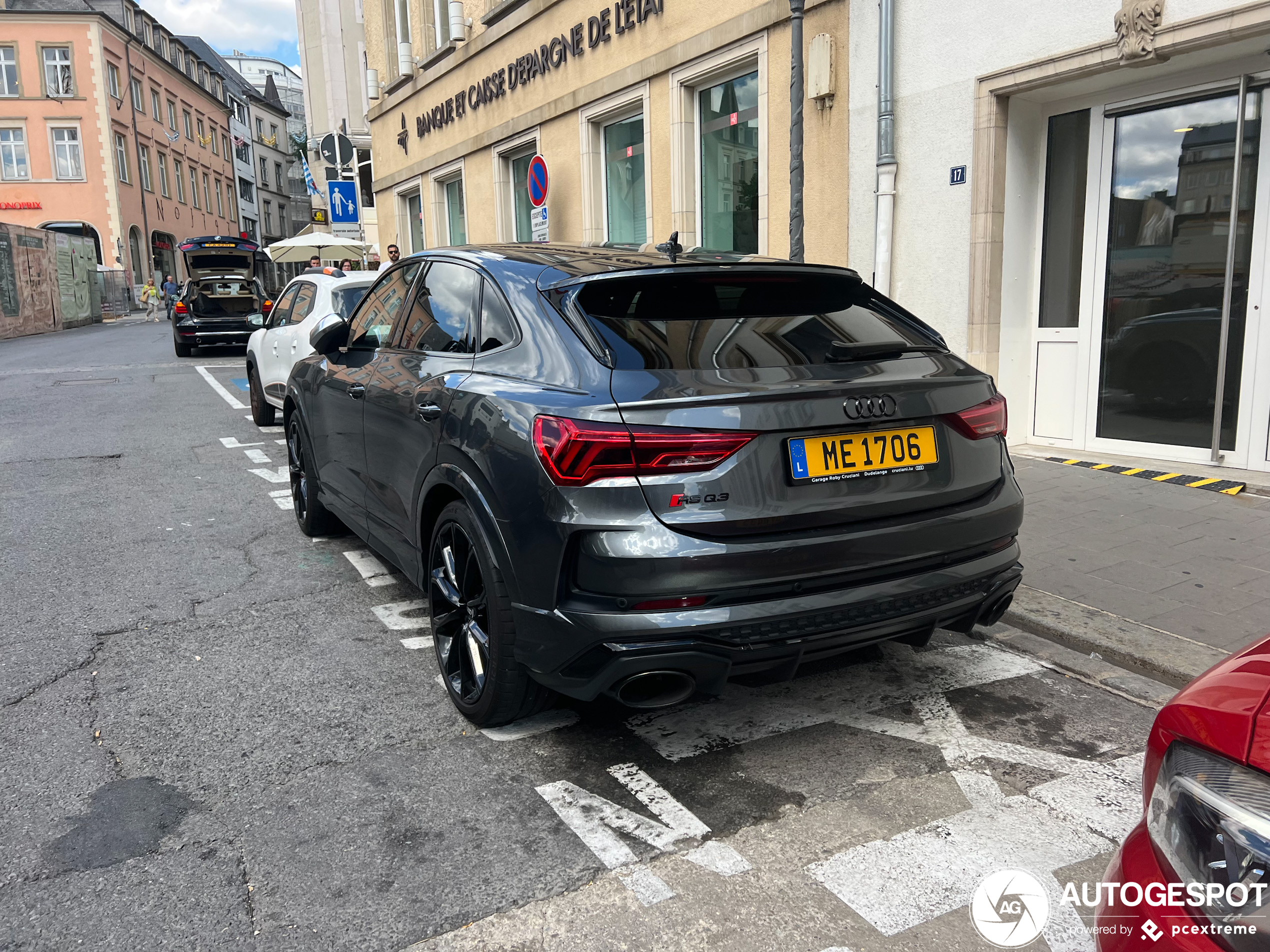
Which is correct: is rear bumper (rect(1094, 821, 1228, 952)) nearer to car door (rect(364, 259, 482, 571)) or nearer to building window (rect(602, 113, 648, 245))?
car door (rect(364, 259, 482, 571))

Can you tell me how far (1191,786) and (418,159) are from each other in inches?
798

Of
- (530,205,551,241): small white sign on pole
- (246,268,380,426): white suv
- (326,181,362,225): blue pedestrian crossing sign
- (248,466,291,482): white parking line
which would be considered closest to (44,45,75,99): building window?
(326,181,362,225): blue pedestrian crossing sign

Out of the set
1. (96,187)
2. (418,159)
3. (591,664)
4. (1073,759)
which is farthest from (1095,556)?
(96,187)

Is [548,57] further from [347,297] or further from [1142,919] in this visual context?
[1142,919]

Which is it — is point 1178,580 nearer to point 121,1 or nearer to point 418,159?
point 418,159

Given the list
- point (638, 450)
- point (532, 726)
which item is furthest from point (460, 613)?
point (638, 450)

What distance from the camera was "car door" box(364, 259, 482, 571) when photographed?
361cm

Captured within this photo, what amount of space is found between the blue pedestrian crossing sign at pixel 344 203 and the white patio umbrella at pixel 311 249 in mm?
5398

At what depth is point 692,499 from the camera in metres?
2.71

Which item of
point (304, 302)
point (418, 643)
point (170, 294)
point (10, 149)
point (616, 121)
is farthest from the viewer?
point (10, 149)

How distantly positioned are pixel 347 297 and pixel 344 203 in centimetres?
896

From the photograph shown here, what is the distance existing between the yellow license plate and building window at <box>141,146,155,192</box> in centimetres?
5664

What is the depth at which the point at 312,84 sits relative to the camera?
39312 mm

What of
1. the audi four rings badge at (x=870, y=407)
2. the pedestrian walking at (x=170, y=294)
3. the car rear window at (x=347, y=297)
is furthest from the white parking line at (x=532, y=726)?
the pedestrian walking at (x=170, y=294)
